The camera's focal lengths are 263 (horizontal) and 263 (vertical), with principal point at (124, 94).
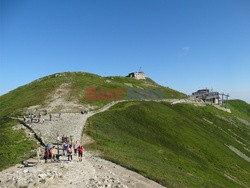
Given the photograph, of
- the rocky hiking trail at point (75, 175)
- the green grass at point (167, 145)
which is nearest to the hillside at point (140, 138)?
the green grass at point (167, 145)

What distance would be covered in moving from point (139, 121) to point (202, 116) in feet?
144

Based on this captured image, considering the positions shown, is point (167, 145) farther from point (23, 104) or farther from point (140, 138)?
point (23, 104)

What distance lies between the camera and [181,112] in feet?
325

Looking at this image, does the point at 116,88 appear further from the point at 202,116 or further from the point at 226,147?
the point at 226,147

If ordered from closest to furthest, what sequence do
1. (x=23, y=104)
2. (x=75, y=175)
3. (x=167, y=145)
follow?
(x=75, y=175)
(x=167, y=145)
(x=23, y=104)

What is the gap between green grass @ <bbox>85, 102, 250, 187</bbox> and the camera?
38000 millimetres

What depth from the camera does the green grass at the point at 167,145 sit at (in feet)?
125

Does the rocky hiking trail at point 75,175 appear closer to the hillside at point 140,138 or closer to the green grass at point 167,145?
the hillside at point 140,138

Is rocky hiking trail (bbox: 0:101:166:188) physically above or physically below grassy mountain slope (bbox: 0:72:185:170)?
below

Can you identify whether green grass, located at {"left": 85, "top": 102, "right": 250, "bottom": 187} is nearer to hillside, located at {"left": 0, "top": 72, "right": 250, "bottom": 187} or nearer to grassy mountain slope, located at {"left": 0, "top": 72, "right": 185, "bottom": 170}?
hillside, located at {"left": 0, "top": 72, "right": 250, "bottom": 187}

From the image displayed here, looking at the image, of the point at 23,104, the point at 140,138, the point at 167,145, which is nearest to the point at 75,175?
the point at 140,138

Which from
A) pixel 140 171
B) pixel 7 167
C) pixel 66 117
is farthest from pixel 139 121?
pixel 7 167

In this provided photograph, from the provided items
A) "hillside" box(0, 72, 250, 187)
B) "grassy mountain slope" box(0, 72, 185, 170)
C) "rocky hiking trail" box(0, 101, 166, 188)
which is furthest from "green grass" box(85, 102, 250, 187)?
"grassy mountain slope" box(0, 72, 185, 170)

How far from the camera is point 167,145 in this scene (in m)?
60.4
